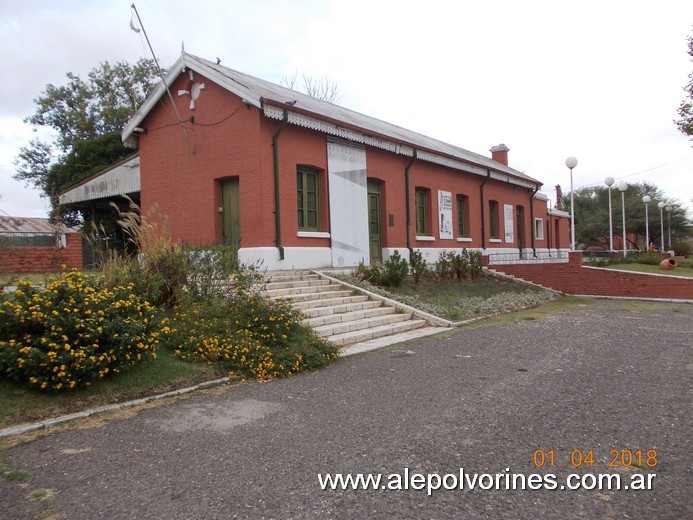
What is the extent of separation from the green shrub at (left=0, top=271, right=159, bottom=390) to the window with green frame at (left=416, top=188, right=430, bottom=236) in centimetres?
1249

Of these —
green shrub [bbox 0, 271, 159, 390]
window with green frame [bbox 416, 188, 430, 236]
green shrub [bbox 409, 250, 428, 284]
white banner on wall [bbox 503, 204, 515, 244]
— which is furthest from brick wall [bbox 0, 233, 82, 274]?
white banner on wall [bbox 503, 204, 515, 244]

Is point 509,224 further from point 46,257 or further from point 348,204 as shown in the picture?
point 46,257

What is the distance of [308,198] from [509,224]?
12.9 meters

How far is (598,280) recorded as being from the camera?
16297mm

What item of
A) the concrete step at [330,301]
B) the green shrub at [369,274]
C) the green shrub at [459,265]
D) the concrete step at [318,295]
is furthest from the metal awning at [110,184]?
the green shrub at [459,265]

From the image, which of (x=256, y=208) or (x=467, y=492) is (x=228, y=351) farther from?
(x=256, y=208)

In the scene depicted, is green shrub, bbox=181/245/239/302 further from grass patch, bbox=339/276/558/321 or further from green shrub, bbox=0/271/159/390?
grass patch, bbox=339/276/558/321

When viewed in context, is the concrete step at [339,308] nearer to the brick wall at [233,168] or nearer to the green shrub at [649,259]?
the brick wall at [233,168]

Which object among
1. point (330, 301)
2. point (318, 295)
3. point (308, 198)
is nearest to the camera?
point (330, 301)

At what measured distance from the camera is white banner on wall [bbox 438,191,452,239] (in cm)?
1739

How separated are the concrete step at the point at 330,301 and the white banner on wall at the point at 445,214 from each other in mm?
7728

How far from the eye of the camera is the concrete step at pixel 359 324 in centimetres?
824

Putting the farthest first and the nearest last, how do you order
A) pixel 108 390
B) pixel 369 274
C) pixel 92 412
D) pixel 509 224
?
pixel 509 224
pixel 369 274
pixel 108 390
pixel 92 412

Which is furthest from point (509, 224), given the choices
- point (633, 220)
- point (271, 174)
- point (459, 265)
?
point (633, 220)
